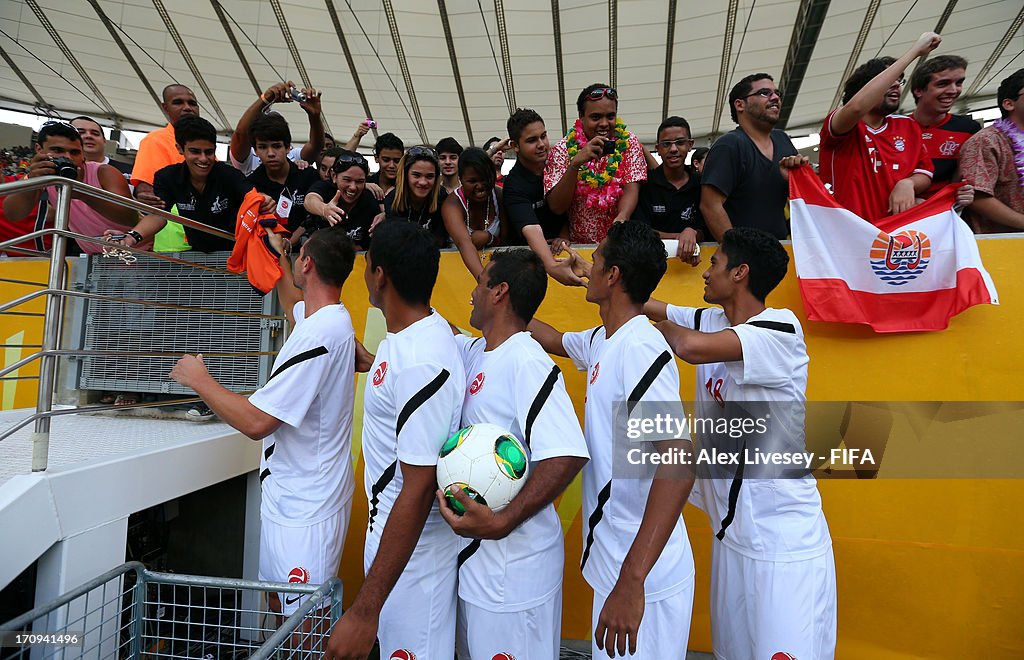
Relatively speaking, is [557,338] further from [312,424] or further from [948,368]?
[948,368]

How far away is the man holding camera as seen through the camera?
367 centimetres

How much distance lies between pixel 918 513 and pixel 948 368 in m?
0.83

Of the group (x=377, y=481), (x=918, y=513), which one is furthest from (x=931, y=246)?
(x=377, y=481)

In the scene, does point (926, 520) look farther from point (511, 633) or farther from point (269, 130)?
point (269, 130)

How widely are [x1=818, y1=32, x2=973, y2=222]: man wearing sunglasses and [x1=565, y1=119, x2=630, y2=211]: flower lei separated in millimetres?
1266

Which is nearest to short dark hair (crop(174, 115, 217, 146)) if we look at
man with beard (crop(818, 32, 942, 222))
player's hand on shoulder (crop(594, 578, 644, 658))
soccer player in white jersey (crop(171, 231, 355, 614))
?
soccer player in white jersey (crop(171, 231, 355, 614))

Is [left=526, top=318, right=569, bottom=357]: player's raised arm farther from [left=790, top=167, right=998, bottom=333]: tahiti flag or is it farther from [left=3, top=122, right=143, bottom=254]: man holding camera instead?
[left=3, top=122, right=143, bottom=254]: man holding camera

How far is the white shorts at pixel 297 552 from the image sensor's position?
8.11 feet

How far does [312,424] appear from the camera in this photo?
2549mm

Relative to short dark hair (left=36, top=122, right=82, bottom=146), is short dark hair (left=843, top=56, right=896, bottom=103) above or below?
above

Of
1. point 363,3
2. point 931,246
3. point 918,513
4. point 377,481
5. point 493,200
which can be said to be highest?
point 363,3

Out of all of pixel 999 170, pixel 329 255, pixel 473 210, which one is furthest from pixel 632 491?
Result: pixel 999 170

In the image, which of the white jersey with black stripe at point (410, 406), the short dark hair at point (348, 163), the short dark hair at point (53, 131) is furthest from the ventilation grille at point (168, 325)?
the white jersey with black stripe at point (410, 406)

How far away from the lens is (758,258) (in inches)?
99.0
